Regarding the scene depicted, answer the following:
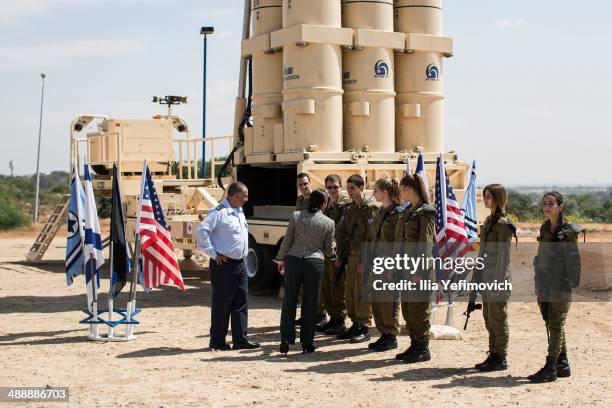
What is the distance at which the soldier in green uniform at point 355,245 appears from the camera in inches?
394

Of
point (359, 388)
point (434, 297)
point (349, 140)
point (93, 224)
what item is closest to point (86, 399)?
point (359, 388)

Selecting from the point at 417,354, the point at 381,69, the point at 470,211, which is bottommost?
the point at 417,354

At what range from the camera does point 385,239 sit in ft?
30.6

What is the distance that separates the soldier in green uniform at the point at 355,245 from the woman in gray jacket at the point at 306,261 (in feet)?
2.15

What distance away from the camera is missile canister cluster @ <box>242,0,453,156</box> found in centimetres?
1354

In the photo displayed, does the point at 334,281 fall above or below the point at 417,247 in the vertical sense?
below

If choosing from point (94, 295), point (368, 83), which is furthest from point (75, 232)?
point (368, 83)

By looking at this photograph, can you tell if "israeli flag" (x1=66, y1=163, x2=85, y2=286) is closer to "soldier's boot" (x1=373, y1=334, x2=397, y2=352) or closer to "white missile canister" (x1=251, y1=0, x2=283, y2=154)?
"soldier's boot" (x1=373, y1=334, x2=397, y2=352)

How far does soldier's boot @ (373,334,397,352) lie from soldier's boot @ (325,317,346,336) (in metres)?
1.03

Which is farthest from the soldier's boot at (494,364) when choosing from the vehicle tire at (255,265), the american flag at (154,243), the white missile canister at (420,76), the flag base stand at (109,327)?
the white missile canister at (420,76)

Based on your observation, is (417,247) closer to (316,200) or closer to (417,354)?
(417,354)

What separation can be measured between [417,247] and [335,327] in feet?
7.30

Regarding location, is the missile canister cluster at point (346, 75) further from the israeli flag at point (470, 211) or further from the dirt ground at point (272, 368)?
the dirt ground at point (272, 368)

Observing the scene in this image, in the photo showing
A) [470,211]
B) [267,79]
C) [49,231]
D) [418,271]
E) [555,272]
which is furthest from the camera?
[49,231]
